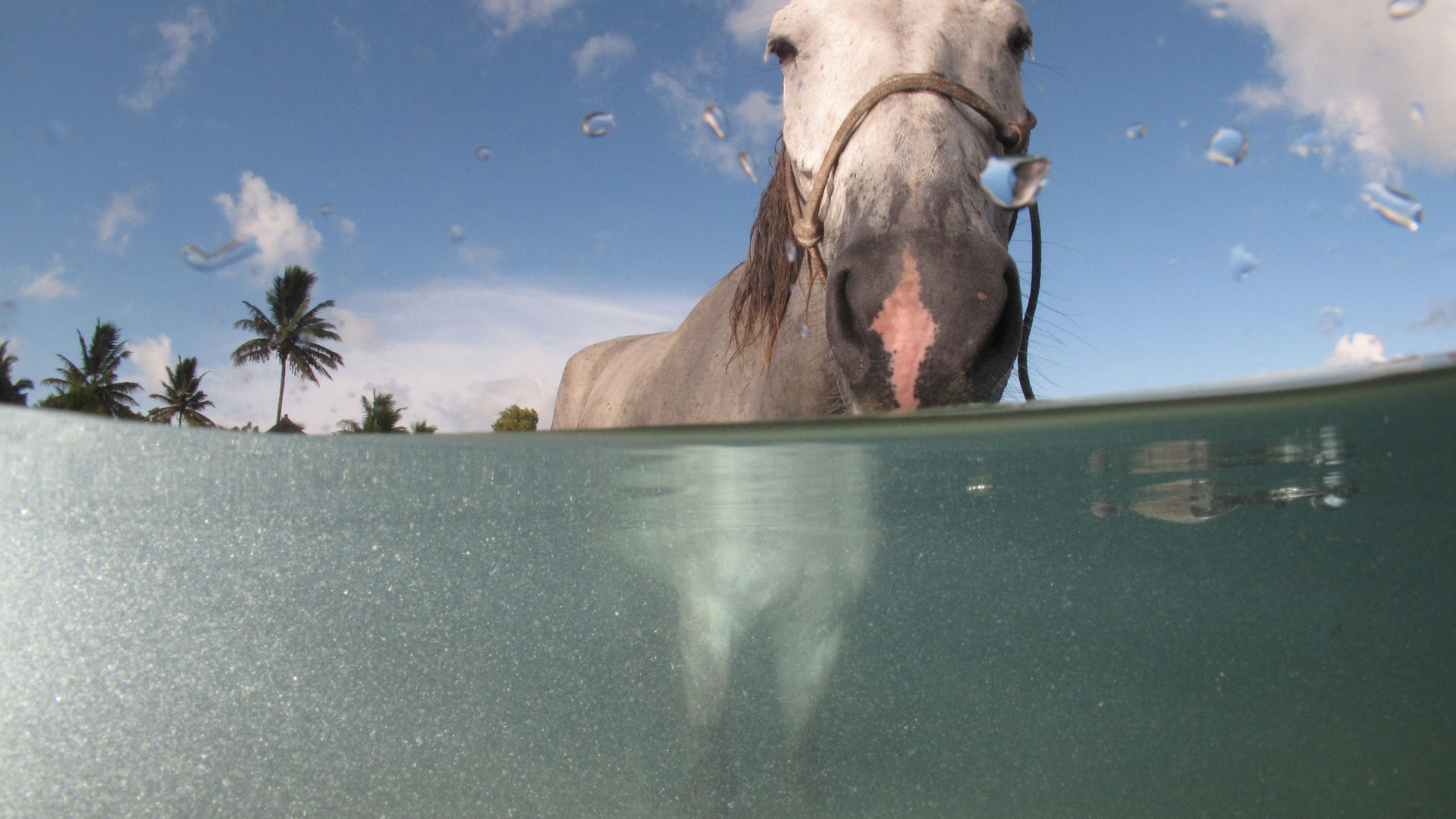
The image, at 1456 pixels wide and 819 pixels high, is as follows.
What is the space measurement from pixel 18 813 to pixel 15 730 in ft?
9.61

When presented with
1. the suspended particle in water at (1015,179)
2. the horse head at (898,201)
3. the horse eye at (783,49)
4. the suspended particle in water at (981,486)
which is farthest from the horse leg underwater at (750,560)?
the horse eye at (783,49)

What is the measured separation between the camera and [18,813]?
33.9ft

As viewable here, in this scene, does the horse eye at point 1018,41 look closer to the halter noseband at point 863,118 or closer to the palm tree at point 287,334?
the halter noseband at point 863,118

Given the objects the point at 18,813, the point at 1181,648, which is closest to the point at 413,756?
the point at 18,813

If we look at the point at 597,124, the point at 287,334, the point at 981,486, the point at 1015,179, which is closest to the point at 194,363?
the point at 287,334

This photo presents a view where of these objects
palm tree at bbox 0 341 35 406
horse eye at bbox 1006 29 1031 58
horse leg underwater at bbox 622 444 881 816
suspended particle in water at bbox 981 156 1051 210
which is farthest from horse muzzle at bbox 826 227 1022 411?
palm tree at bbox 0 341 35 406

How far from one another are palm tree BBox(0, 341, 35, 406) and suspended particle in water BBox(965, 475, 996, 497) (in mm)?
6408

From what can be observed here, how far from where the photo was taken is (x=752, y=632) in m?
13.3

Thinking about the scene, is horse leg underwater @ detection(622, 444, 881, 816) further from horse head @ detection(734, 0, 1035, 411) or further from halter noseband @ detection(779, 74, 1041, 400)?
halter noseband @ detection(779, 74, 1041, 400)

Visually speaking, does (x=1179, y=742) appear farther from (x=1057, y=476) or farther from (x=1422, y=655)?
(x=1057, y=476)

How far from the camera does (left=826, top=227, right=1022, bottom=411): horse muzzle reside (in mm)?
1801

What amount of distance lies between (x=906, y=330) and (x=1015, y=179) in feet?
1.93

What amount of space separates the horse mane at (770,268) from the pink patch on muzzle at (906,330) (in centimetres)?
83

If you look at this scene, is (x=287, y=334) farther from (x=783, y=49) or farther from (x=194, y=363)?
(x=783, y=49)
